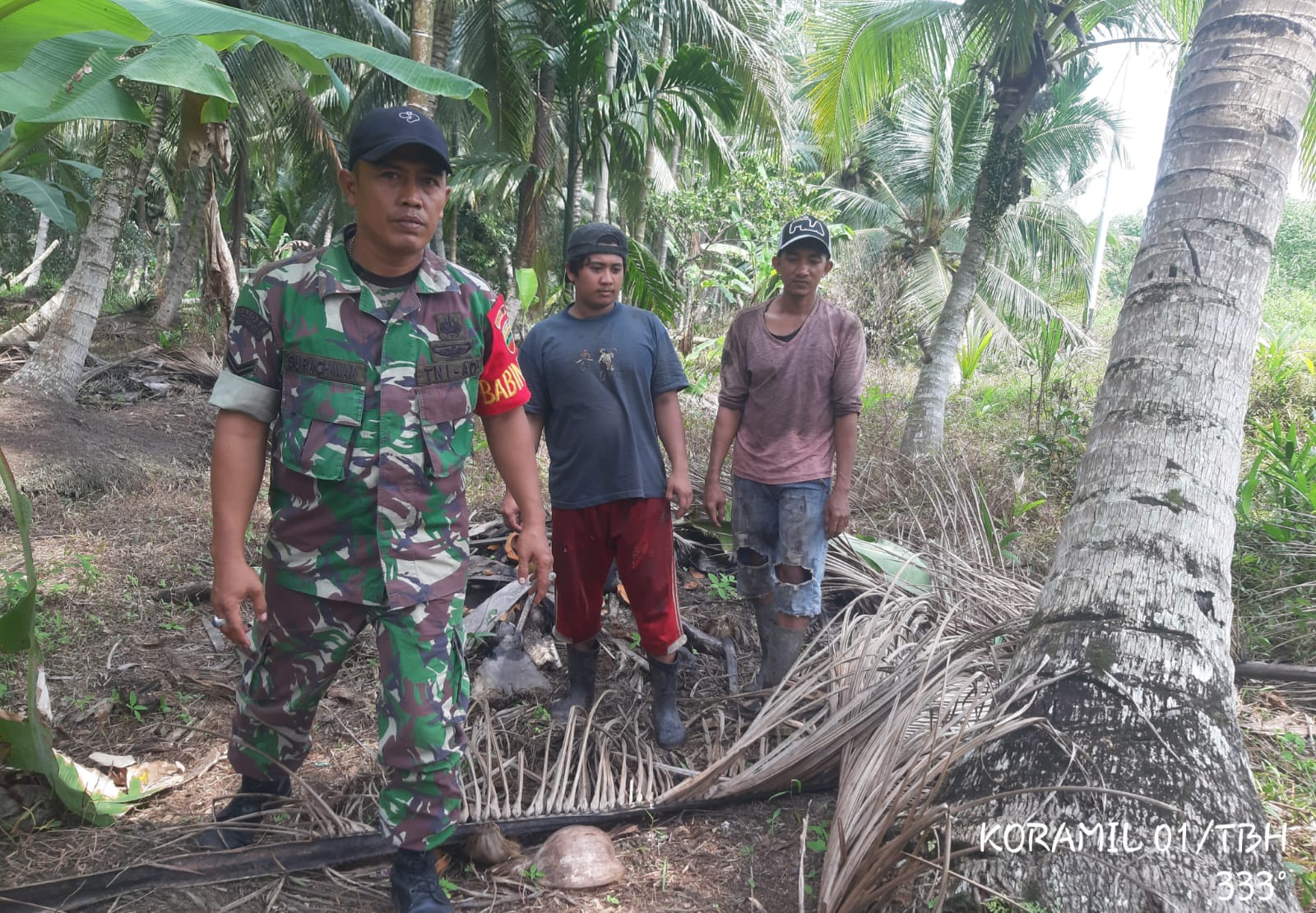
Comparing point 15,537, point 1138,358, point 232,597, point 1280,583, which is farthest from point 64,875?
point 1280,583

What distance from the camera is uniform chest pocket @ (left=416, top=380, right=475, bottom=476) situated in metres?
1.98

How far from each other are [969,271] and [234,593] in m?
6.49

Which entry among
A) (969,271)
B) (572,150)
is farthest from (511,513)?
Result: (969,271)

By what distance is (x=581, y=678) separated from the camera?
310cm

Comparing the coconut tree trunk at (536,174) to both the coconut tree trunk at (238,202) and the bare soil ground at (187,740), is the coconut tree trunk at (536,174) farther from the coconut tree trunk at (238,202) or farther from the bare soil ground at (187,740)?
the coconut tree trunk at (238,202)

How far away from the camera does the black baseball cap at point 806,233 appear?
119 inches

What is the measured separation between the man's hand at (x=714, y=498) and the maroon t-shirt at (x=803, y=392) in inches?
6.3

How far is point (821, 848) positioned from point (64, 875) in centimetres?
195

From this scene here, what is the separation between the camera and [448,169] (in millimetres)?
2008

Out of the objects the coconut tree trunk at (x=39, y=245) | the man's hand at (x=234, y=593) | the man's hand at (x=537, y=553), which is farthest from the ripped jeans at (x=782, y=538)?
the coconut tree trunk at (x=39, y=245)

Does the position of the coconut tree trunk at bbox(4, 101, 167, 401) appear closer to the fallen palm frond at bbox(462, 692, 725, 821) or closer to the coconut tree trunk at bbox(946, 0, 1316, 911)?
the fallen palm frond at bbox(462, 692, 725, 821)

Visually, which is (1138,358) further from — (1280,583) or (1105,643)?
(1280,583)

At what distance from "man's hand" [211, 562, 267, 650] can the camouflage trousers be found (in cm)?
13

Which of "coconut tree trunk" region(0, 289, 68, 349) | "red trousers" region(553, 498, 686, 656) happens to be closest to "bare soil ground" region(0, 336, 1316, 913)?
"red trousers" region(553, 498, 686, 656)
